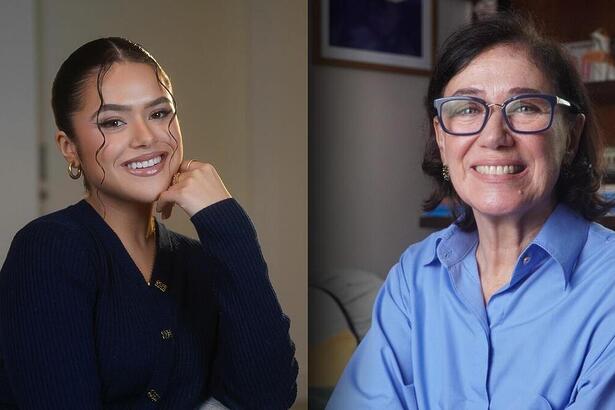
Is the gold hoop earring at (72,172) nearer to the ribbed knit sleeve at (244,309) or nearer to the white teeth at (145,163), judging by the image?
the white teeth at (145,163)

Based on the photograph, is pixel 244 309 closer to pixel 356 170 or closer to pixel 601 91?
pixel 356 170

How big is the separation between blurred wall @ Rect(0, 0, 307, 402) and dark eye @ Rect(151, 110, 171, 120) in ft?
0.36

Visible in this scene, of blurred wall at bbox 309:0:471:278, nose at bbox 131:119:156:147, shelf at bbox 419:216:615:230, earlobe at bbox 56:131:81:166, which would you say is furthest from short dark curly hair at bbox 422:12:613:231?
earlobe at bbox 56:131:81:166

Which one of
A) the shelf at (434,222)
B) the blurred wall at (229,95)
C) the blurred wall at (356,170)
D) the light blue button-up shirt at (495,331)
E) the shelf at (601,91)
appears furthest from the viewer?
the blurred wall at (356,170)

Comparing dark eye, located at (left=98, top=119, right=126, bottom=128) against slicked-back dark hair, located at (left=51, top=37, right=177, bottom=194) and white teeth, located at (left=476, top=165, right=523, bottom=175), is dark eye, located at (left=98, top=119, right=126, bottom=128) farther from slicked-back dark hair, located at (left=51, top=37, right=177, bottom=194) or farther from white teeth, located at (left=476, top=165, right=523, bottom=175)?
white teeth, located at (left=476, top=165, right=523, bottom=175)

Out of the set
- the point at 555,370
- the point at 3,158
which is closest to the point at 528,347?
the point at 555,370

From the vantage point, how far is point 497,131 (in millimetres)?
1124

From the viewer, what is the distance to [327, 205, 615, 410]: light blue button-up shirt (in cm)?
109

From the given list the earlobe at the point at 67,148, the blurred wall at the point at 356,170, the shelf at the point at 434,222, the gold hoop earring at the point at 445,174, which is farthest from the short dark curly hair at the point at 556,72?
the earlobe at the point at 67,148

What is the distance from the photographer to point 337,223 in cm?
171

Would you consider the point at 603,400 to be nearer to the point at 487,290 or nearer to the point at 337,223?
the point at 487,290

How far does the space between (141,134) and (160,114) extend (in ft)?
0.19

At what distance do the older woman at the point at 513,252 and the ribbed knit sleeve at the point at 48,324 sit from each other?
1.61 ft

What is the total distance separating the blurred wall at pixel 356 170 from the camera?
159 cm
